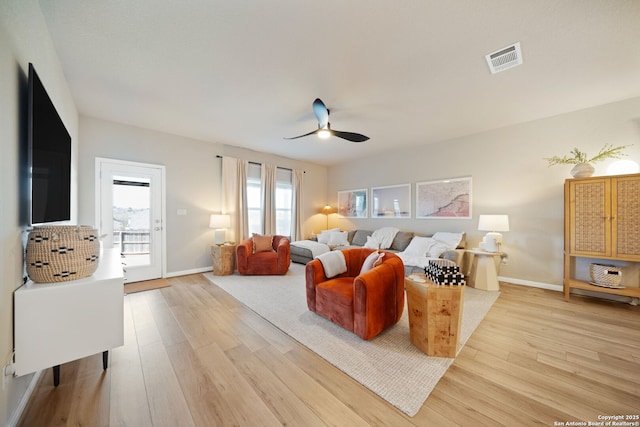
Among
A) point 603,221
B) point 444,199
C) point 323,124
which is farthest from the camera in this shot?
point 444,199

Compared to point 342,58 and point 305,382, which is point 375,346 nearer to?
point 305,382

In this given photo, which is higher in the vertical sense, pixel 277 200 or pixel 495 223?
pixel 277 200

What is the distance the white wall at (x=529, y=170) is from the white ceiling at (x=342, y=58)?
0.28 m

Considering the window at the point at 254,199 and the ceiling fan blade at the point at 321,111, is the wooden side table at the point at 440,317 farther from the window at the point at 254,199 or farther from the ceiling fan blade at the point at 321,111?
the window at the point at 254,199

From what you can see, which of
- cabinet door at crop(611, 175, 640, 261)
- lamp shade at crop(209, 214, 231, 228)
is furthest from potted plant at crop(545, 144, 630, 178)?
lamp shade at crop(209, 214, 231, 228)

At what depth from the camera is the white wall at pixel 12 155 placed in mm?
1115

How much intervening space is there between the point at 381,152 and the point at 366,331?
447 cm

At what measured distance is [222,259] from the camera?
166 inches

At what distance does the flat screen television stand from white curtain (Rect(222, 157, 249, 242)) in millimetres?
2805

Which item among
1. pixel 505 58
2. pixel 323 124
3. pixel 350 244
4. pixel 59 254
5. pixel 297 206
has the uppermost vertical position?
pixel 505 58

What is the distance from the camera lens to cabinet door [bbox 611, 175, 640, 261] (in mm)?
2604

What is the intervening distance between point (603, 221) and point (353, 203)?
14.2 ft

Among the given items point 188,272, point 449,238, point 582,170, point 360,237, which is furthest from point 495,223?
point 188,272

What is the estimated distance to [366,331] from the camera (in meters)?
2.00
